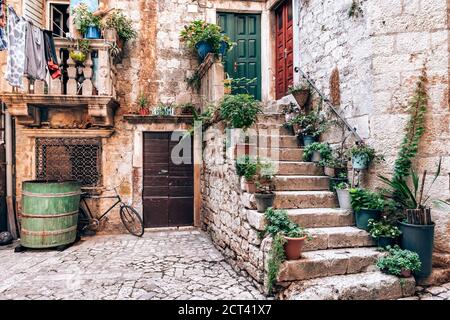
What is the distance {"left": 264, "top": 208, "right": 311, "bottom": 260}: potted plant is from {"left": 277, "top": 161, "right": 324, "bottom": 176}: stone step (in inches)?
43.7

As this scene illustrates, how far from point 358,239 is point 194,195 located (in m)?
3.61

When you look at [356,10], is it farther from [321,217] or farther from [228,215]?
[228,215]

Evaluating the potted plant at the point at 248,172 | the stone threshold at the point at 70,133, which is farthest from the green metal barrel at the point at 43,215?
the potted plant at the point at 248,172

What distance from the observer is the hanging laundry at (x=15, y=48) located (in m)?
4.27

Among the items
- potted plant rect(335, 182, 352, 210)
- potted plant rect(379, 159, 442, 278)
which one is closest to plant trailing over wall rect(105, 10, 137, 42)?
potted plant rect(335, 182, 352, 210)

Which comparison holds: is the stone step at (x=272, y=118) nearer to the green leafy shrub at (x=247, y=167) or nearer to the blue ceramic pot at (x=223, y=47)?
the green leafy shrub at (x=247, y=167)

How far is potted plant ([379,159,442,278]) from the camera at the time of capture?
9.84ft

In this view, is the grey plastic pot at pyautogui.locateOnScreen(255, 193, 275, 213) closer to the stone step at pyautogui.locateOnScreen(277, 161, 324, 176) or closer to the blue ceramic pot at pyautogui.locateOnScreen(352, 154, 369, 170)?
the stone step at pyautogui.locateOnScreen(277, 161, 324, 176)

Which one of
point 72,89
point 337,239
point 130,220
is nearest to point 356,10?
point 337,239

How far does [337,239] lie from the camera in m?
3.26

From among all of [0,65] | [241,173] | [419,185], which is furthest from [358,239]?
[0,65]

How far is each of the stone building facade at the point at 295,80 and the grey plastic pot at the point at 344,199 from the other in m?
0.41

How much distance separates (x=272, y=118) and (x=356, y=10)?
2127mm
